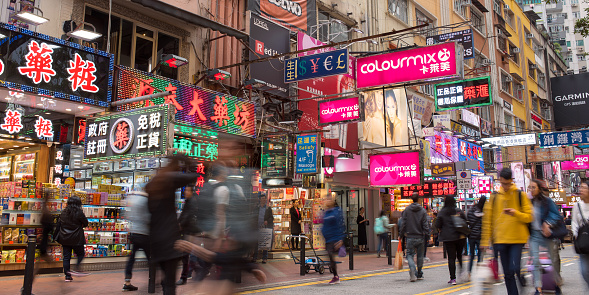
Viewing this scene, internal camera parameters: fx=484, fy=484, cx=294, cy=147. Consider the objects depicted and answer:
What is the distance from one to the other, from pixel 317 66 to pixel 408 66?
2680mm

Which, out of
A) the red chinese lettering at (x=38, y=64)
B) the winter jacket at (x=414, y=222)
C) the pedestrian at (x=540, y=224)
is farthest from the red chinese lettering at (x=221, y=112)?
the pedestrian at (x=540, y=224)

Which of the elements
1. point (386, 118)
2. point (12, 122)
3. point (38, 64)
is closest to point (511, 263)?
point (38, 64)

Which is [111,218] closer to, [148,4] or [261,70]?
[148,4]

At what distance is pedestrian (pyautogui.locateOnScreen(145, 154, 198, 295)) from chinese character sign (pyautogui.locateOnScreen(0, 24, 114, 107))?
272 inches

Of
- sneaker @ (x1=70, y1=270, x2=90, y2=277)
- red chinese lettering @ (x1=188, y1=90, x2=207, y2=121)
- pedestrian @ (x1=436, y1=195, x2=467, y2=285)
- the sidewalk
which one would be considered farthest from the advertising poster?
sneaker @ (x1=70, y1=270, x2=90, y2=277)

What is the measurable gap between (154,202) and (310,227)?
14.5 meters

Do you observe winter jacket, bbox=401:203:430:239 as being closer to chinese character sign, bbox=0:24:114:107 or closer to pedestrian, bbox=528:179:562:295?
pedestrian, bbox=528:179:562:295

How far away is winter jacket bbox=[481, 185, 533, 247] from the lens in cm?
603

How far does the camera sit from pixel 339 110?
15703 millimetres

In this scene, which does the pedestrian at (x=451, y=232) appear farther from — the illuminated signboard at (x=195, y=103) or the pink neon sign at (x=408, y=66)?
the illuminated signboard at (x=195, y=103)

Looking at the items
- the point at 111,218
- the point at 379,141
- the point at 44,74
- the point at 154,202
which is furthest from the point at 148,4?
the point at 379,141

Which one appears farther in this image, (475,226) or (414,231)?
(475,226)

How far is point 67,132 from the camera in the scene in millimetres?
12578

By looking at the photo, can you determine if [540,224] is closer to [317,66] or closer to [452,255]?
[452,255]
